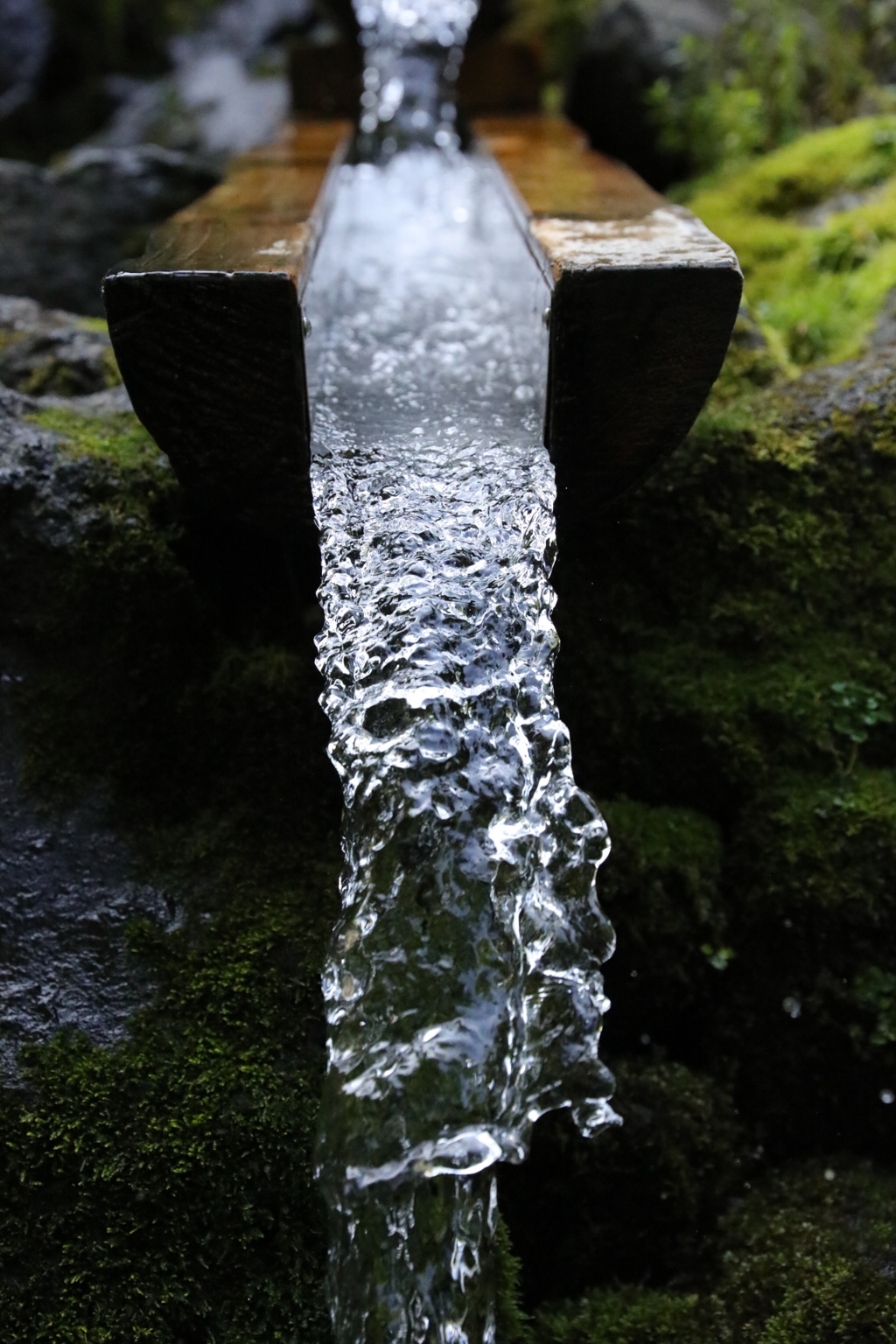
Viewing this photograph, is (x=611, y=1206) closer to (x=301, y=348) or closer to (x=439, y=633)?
(x=439, y=633)

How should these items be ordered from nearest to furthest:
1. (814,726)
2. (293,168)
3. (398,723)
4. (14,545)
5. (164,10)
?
(398,723)
(14,545)
(814,726)
(293,168)
(164,10)

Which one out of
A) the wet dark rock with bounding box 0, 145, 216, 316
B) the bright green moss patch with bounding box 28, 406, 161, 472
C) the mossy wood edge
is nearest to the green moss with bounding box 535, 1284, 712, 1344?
the mossy wood edge

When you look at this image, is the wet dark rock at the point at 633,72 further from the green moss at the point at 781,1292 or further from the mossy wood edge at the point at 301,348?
the green moss at the point at 781,1292

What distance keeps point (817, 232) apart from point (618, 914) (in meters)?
3.27

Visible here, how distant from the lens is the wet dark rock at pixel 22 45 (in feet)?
26.6

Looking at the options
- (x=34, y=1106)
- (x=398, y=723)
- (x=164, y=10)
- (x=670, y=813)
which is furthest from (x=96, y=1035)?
(x=164, y=10)

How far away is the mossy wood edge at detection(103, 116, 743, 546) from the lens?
7.13 feet

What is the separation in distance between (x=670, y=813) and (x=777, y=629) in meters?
0.59

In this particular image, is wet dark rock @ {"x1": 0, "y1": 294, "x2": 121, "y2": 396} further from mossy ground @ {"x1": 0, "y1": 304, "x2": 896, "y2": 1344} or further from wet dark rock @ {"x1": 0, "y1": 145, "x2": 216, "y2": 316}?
wet dark rock @ {"x1": 0, "y1": 145, "x2": 216, "y2": 316}

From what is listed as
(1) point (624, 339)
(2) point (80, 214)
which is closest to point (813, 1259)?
(1) point (624, 339)

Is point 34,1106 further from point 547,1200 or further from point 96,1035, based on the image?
point 547,1200

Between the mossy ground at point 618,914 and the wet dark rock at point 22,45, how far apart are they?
22.5ft

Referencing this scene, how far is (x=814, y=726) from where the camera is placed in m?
2.79

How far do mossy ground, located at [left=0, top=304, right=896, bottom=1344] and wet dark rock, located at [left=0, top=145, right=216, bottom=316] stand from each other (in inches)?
96.7
